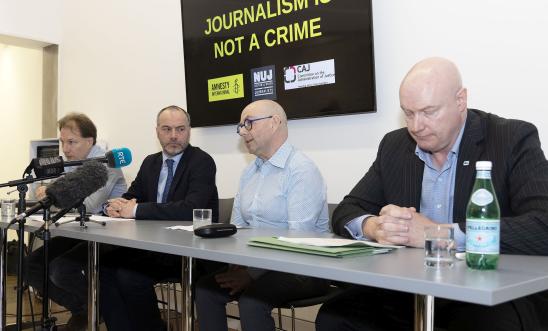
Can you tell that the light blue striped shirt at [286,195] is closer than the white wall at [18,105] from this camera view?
Yes

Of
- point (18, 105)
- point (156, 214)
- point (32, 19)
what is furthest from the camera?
point (18, 105)

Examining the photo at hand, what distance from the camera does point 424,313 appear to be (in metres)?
1.28

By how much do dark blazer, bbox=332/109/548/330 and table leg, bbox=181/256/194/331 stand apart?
0.59m

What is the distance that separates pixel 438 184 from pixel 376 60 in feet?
4.51

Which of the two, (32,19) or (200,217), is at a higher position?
(32,19)

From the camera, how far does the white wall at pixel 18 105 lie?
6.41 metres

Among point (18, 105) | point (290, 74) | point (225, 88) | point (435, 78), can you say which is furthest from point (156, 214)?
point (18, 105)

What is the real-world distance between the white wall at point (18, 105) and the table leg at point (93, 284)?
163 inches

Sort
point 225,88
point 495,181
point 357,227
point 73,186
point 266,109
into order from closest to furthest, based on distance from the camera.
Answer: point 495,181, point 357,227, point 73,186, point 266,109, point 225,88

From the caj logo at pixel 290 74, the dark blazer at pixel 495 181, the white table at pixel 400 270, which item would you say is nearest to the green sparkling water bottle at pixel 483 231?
the white table at pixel 400 270

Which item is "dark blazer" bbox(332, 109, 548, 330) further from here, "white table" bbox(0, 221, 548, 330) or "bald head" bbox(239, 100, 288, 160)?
"bald head" bbox(239, 100, 288, 160)

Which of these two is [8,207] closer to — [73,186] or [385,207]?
[73,186]

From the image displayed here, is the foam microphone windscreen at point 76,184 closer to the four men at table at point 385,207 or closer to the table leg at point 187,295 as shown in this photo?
the table leg at point 187,295

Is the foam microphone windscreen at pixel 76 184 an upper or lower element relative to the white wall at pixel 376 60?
lower
